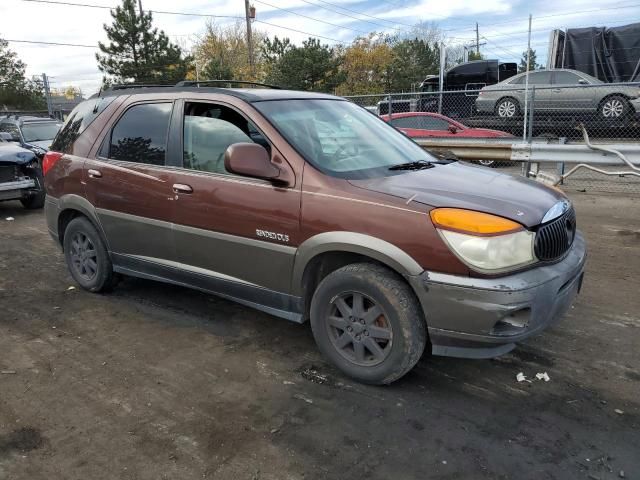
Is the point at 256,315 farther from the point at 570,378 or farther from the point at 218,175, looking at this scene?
the point at 570,378

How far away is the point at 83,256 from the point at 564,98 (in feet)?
37.9

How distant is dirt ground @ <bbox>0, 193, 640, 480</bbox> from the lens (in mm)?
2557

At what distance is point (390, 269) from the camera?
10.0ft

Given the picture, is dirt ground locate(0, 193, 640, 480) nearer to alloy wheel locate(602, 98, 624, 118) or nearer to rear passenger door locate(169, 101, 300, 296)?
rear passenger door locate(169, 101, 300, 296)

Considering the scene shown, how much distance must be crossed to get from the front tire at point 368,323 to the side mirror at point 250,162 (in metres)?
0.76

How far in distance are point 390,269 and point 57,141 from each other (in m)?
3.67

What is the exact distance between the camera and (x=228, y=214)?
358cm

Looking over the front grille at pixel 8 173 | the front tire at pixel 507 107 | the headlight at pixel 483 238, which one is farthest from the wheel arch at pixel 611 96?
the front grille at pixel 8 173

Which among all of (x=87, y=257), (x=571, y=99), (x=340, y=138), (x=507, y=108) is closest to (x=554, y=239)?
(x=340, y=138)

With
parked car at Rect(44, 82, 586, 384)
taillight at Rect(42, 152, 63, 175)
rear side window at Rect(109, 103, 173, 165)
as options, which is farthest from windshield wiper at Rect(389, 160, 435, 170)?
taillight at Rect(42, 152, 63, 175)

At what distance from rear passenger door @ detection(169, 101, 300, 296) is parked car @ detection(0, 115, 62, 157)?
9671 millimetres

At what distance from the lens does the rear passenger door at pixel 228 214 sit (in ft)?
11.1

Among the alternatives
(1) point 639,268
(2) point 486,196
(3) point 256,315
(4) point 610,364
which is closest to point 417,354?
(2) point 486,196

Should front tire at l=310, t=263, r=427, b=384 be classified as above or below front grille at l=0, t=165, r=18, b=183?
below
